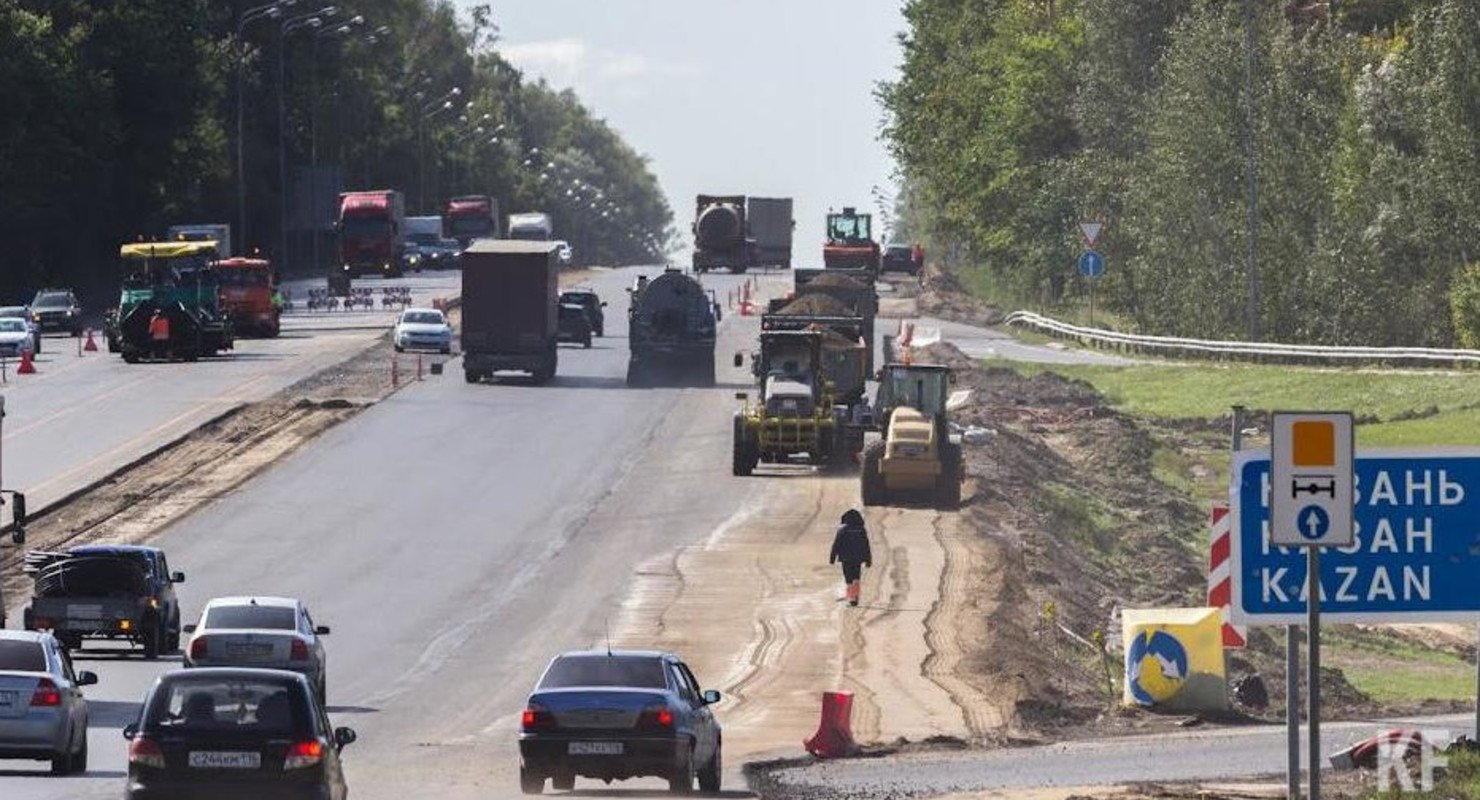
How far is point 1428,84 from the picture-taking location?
80250mm

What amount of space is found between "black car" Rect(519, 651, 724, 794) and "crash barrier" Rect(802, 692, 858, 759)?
4600 millimetres

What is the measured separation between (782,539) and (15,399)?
26977 millimetres

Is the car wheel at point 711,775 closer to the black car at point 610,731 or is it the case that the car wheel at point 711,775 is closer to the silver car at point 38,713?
the black car at point 610,731

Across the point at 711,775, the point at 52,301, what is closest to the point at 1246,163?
the point at 52,301

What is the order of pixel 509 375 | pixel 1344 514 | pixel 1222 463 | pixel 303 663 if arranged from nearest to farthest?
pixel 1344 514 → pixel 303 663 → pixel 1222 463 → pixel 509 375

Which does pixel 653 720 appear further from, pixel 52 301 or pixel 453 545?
pixel 52 301

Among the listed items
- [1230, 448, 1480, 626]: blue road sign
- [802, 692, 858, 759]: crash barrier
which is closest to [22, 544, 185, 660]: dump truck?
[802, 692, 858, 759]: crash barrier

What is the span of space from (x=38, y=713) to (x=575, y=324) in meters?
62.5

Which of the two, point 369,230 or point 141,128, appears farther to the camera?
point 369,230

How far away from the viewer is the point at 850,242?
389 feet

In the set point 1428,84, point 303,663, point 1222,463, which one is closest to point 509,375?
point 1222,463

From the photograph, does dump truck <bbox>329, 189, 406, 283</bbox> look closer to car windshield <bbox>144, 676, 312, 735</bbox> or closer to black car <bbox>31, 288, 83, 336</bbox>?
black car <bbox>31, 288, 83, 336</bbox>

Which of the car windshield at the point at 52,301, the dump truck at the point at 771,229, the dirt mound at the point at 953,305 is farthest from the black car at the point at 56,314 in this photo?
the dump truck at the point at 771,229

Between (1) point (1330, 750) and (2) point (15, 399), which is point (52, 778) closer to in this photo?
(1) point (1330, 750)
